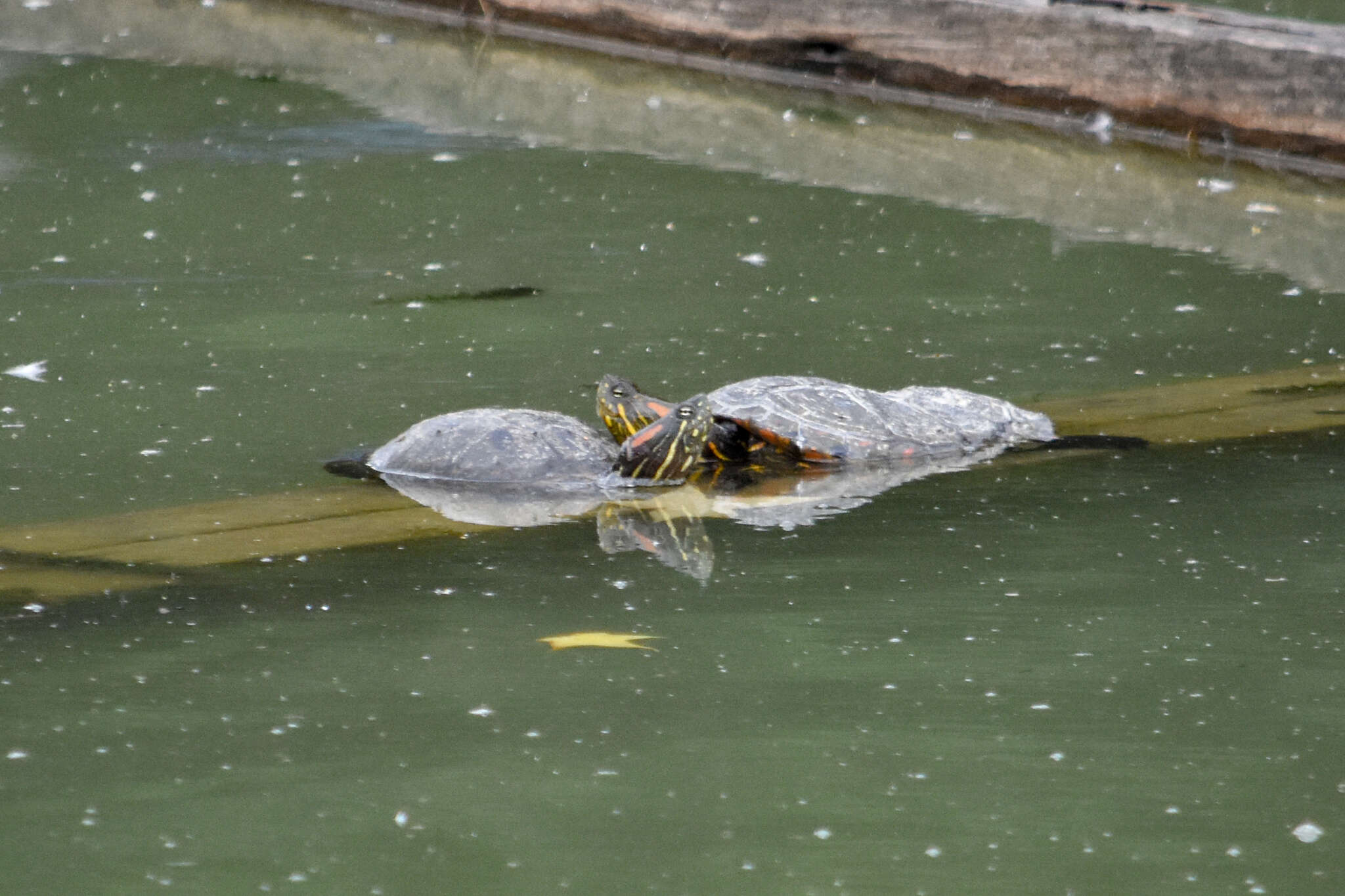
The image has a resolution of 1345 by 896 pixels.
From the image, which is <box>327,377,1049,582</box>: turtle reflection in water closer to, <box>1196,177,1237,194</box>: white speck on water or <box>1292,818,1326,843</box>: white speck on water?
<box>1292,818,1326,843</box>: white speck on water

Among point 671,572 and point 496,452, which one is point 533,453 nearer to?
point 496,452

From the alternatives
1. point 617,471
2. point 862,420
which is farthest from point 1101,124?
point 617,471

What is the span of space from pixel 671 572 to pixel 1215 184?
5061 mm

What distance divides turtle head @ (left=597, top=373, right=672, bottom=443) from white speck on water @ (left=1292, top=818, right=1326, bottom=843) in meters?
2.19

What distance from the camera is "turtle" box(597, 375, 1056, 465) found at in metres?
4.88

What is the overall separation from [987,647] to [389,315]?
3.15 meters

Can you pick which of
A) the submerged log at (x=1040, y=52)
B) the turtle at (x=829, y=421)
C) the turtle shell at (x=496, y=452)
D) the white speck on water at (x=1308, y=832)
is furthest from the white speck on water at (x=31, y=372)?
the submerged log at (x=1040, y=52)

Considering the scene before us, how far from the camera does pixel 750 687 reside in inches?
136

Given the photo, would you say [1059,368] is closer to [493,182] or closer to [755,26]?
[493,182]

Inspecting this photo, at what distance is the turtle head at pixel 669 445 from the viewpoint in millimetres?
4688

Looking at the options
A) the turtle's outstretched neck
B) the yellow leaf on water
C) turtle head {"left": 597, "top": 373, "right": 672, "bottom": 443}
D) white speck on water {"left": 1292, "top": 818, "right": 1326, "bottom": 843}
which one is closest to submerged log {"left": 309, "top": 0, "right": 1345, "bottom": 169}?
turtle head {"left": 597, "top": 373, "right": 672, "bottom": 443}

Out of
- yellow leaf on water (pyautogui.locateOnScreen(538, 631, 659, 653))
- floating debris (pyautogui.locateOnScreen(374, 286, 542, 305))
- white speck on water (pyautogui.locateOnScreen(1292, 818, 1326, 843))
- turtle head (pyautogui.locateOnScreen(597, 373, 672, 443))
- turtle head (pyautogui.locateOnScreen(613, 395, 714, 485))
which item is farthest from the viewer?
floating debris (pyautogui.locateOnScreen(374, 286, 542, 305))

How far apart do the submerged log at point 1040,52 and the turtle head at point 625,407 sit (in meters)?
4.53

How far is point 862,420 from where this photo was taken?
4.93 metres
